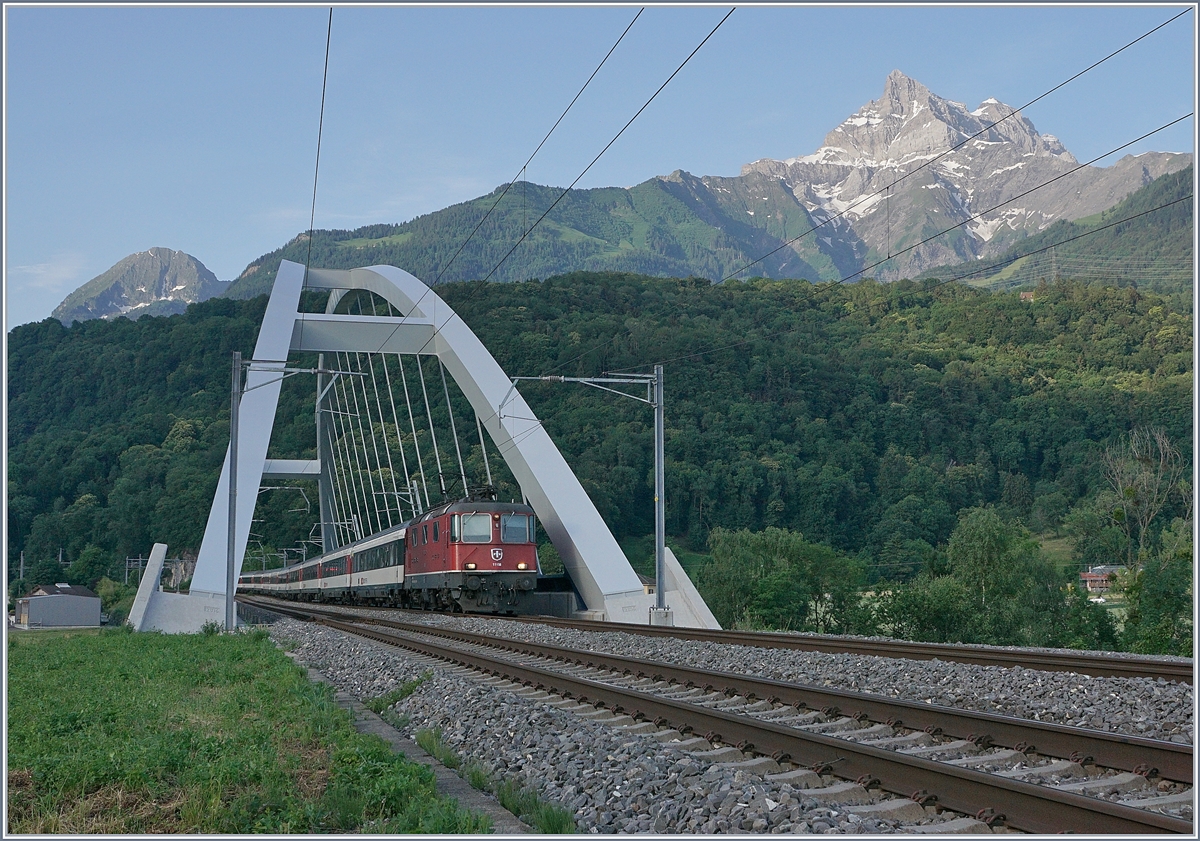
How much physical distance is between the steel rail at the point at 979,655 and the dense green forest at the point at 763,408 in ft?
132

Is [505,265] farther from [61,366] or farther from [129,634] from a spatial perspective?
[129,634]

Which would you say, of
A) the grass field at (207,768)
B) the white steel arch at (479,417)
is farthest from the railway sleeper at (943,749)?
the white steel arch at (479,417)

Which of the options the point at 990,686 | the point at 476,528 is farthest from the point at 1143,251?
the point at 990,686

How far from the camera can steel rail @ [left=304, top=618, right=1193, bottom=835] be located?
187 inches

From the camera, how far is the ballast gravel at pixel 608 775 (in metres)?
5.16

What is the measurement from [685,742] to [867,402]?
60.2m

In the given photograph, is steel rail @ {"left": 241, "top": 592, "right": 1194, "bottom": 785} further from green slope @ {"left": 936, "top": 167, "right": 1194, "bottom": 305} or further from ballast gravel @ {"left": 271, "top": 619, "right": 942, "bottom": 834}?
green slope @ {"left": 936, "top": 167, "right": 1194, "bottom": 305}

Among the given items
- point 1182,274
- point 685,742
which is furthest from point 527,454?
point 1182,274

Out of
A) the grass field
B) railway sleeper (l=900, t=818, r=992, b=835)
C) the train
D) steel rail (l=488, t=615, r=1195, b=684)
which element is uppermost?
the train

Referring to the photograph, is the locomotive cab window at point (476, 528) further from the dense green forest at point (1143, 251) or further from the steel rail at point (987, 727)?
the dense green forest at point (1143, 251)

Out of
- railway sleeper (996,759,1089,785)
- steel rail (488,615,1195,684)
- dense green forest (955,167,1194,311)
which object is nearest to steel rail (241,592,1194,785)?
railway sleeper (996,759,1089,785)

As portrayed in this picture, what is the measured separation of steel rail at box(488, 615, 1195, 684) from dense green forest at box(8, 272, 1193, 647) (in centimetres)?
4011

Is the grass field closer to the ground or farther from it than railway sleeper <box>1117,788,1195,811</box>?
farther from it

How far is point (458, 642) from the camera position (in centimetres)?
1786
